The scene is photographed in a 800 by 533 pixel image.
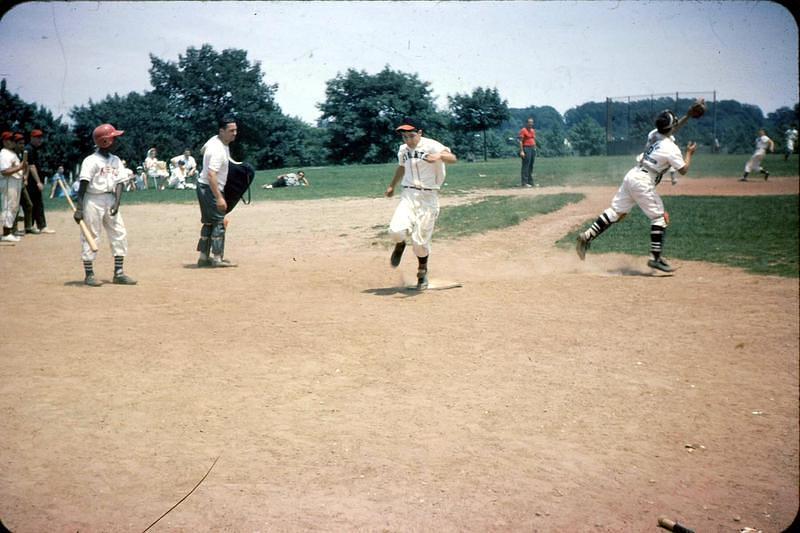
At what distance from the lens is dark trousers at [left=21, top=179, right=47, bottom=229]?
609 inches

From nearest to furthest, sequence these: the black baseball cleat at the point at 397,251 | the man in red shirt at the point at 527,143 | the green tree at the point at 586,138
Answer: the black baseball cleat at the point at 397,251
the man in red shirt at the point at 527,143
the green tree at the point at 586,138

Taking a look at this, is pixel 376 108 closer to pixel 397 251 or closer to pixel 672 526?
pixel 397 251

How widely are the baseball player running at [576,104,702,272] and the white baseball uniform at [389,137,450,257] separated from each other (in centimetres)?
287

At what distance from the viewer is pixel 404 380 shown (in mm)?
5824

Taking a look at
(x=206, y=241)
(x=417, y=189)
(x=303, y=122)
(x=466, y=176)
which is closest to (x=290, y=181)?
(x=303, y=122)

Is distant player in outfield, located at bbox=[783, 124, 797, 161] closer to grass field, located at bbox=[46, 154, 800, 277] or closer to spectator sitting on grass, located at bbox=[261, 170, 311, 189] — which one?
grass field, located at bbox=[46, 154, 800, 277]

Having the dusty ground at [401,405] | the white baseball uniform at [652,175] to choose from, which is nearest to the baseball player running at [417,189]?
the dusty ground at [401,405]

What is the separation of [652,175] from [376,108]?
12.6m

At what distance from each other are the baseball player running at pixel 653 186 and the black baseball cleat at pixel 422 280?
278 cm

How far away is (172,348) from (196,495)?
9.09 feet

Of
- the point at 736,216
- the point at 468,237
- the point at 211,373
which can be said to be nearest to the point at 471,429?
the point at 211,373

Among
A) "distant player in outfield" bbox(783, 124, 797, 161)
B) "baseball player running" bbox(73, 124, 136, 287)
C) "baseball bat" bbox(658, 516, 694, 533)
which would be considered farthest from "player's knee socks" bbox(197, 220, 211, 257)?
"distant player in outfield" bbox(783, 124, 797, 161)

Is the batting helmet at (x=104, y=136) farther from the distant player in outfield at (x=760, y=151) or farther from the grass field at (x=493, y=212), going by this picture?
the distant player in outfield at (x=760, y=151)

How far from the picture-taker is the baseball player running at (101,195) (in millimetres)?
9406
